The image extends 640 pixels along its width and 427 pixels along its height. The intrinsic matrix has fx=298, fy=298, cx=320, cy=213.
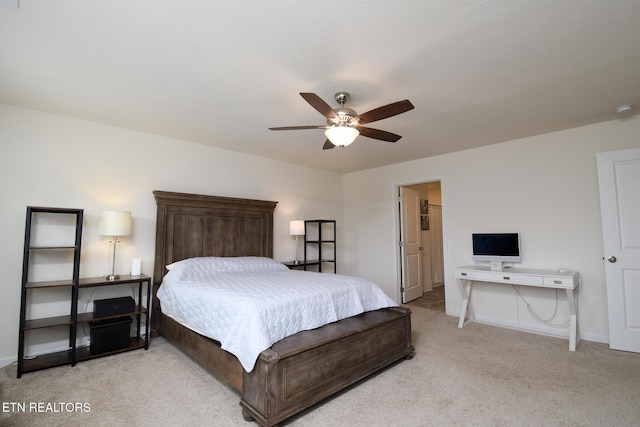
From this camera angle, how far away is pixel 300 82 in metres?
2.43

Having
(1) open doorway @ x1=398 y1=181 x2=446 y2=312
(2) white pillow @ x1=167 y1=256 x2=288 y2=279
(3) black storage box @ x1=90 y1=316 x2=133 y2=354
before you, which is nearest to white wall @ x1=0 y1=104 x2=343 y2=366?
(3) black storage box @ x1=90 y1=316 x2=133 y2=354

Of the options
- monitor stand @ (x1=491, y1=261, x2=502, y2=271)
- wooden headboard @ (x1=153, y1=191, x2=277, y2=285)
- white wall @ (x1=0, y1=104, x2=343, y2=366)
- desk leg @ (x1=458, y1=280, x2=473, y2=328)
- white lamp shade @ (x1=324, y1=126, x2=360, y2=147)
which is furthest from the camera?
desk leg @ (x1=458, y1=280, x2=473, y2=328)

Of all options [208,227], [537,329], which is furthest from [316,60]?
[537,329]

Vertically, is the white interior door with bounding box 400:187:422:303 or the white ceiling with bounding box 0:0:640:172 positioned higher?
the white ceiling with bounding box 0:0:640:172

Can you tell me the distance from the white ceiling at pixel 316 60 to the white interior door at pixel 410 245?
89.1 inches

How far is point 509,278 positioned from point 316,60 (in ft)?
10.7

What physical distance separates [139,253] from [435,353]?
352 centimetres

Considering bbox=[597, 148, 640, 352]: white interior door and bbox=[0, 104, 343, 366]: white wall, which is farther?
bbox=[597, 148, 640, 352]: white interior door

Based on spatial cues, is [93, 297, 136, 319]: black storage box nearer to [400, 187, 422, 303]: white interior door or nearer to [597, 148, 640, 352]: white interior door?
[400, 187, 422, 303]: white interior door

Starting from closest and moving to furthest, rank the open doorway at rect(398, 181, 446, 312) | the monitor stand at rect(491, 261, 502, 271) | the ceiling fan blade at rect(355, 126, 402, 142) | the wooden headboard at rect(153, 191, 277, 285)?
the ceiling fan blade at rect(355, 126, 402, 142) → the wooden headboard at rect(153, 191, 277, 285) → the monitor stand at rect(491, 261, 502, 271) → the open doorway at rect(398, 181, 446, 312)

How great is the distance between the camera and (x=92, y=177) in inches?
130

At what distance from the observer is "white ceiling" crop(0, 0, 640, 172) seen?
170 centimetres

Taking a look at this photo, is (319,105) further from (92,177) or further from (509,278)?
(509,278)

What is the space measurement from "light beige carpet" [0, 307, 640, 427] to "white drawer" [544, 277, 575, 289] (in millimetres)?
667
